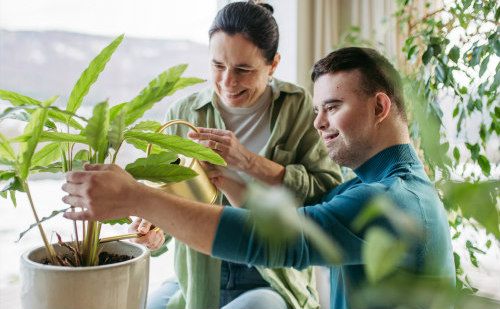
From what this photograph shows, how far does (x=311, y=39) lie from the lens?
2.47 m

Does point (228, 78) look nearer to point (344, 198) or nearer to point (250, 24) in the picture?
point (250, 24)

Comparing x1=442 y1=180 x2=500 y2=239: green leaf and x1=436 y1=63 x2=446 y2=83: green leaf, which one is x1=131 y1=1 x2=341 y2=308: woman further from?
x1=442 y1=180 x2=500 y2=239: green leaf

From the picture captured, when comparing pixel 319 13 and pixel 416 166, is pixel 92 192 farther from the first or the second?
pixel 319 13

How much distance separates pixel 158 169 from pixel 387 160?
0.54 metres

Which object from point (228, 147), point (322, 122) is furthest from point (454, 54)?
point (228, 147)

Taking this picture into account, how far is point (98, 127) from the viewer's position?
691mm

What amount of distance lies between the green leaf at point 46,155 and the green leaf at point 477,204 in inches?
31.9

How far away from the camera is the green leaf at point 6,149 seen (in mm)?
769

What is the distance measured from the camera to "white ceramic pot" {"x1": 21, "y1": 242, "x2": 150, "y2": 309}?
2.26 feet

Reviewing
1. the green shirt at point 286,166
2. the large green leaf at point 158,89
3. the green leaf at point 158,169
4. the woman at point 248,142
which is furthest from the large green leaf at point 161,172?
the green shirt at point 286,166

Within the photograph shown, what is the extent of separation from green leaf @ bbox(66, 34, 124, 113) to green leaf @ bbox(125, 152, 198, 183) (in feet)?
0.52

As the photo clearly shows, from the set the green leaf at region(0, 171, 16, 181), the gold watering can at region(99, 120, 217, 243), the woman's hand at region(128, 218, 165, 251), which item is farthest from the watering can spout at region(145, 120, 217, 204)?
the green leaf at region(0, 171, 16, 181)

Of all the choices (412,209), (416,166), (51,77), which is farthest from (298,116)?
(51,77)

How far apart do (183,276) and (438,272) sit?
1.01 meters
